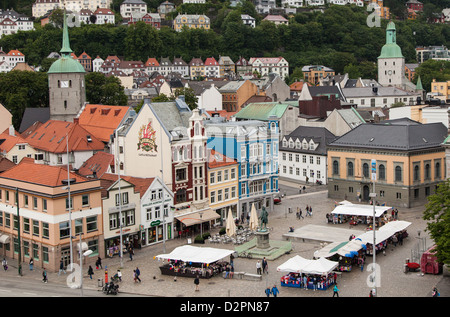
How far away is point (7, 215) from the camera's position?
176 feet

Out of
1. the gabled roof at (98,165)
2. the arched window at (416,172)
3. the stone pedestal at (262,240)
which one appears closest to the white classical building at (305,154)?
the arched window at (416,172)

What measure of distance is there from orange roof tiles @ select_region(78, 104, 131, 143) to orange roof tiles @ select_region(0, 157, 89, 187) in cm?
2622

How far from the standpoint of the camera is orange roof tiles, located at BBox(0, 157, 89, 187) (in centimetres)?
4969

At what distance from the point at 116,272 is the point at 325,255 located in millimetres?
15080

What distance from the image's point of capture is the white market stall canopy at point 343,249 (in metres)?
46.4

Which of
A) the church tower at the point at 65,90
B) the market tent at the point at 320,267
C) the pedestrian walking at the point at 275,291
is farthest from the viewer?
the church tower at the point at 65,90

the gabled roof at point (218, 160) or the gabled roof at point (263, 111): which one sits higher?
the gabled roof at point (263, 111)

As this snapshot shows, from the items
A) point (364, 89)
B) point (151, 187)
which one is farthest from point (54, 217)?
point (364, 89)

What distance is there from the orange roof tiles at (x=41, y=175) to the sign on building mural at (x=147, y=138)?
35.9ft

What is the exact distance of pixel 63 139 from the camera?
7731 cm

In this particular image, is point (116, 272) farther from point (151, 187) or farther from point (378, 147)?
point (378, 147)

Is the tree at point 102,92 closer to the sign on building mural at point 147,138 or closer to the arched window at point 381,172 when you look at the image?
the sign on building mural at point 147,138

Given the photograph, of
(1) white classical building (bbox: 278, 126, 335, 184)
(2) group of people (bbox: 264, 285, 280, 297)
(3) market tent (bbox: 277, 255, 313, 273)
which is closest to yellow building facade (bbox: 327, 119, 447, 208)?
(1) white classical building (bbox: 278, 126, 335, 184)

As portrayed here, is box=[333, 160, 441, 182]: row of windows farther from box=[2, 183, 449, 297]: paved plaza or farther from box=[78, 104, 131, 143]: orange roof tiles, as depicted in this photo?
box=[78, 104, 131, 143]: orange roof tiles
